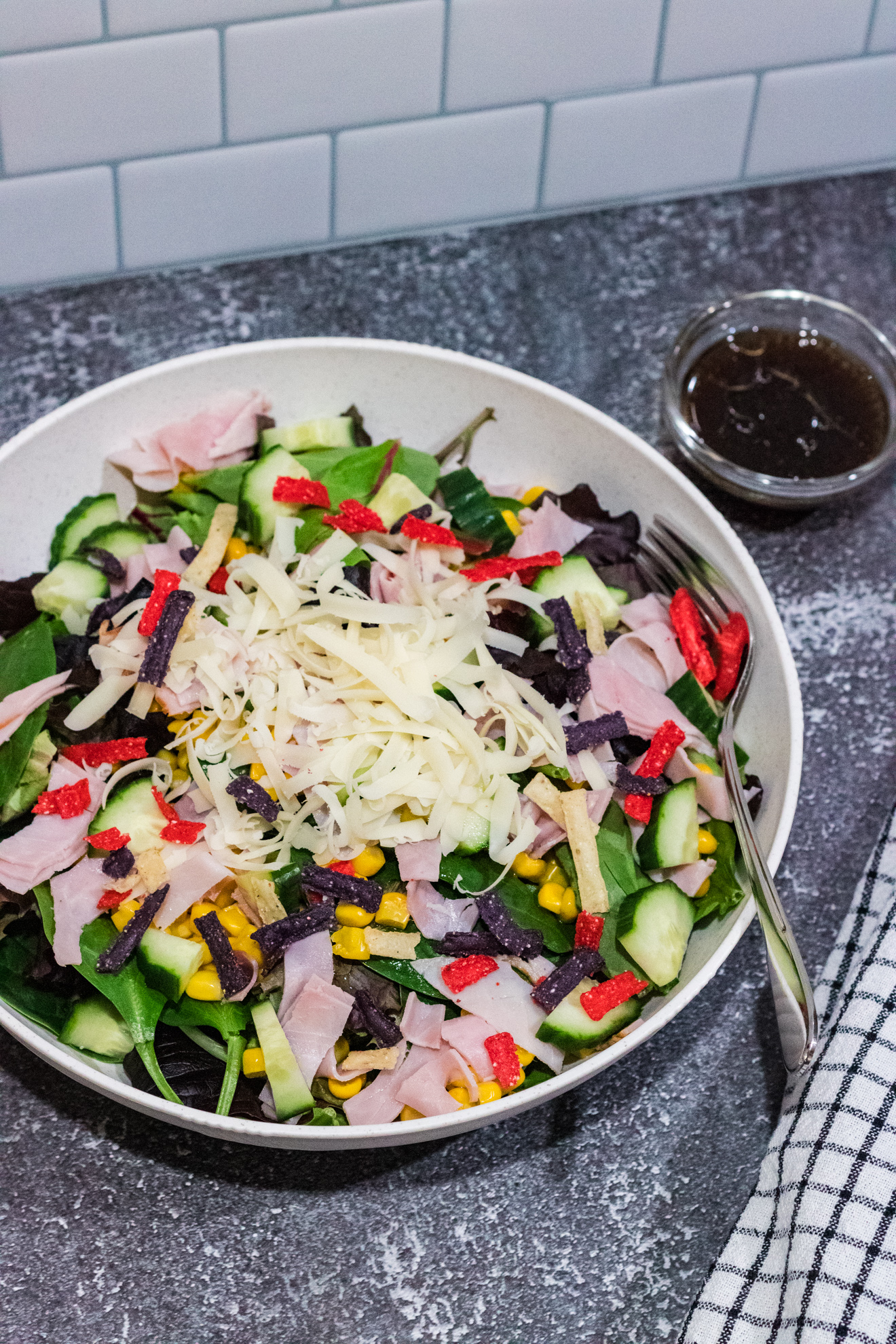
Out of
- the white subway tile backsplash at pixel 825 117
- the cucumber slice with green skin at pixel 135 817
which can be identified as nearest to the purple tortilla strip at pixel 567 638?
the cucumber slice with green skin at pixel 135 817

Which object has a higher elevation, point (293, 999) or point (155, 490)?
point (155, 490)

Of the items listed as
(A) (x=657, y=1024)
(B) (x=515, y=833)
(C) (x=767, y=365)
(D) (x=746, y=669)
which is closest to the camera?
(A) (x=657, y=1024)

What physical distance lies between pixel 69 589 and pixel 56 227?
0.76 meters

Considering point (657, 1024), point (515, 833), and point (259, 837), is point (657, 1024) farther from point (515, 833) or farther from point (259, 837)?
point (259, 837)

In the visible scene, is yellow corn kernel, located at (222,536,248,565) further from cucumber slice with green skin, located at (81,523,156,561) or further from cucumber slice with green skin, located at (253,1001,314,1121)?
cucumber slice with green skin, located at (253,1001,314,1121)

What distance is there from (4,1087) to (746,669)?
3.89 feet

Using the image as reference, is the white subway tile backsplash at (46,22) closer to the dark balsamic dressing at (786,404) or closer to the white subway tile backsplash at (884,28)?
the dark balsamic dressing at (786,404)

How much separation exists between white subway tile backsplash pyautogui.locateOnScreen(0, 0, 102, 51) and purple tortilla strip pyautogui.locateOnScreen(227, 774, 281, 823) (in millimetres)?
1216

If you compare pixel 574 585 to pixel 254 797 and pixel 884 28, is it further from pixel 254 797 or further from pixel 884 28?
pixel 884 28

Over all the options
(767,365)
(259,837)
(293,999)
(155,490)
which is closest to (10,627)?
(155,490)

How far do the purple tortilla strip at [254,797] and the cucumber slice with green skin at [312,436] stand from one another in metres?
0.60

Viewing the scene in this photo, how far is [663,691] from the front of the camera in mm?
1984

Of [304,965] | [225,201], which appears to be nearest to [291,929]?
[304,965]

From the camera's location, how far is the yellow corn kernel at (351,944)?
1.72m
